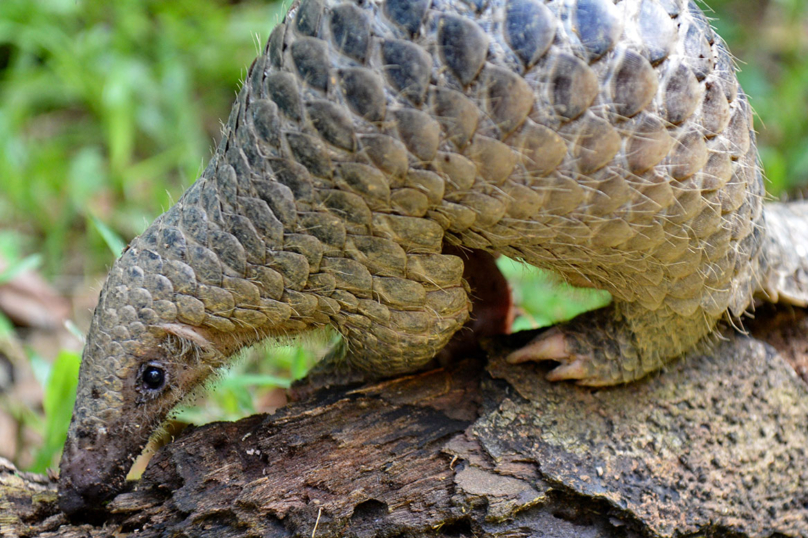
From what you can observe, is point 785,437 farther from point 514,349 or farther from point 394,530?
point 394,530

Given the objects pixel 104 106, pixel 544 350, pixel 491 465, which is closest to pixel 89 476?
pixel 491 465

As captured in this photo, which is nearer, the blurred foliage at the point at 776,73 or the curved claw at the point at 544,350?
the curved claw at the point at 544,350

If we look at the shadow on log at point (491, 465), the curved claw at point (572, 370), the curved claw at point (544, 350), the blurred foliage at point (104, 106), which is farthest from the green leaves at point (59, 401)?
the curved claw at point (572, 370)

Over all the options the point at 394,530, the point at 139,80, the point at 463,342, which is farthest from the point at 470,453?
the point at 139,80

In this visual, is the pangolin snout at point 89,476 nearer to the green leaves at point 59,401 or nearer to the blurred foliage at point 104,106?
the green leaves at point 59,401

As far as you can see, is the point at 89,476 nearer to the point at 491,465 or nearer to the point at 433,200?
the point at 491,465

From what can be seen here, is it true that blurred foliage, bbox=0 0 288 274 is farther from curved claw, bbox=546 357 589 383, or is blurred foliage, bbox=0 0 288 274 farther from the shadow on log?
curved claw, bbox=546 357 589 383
